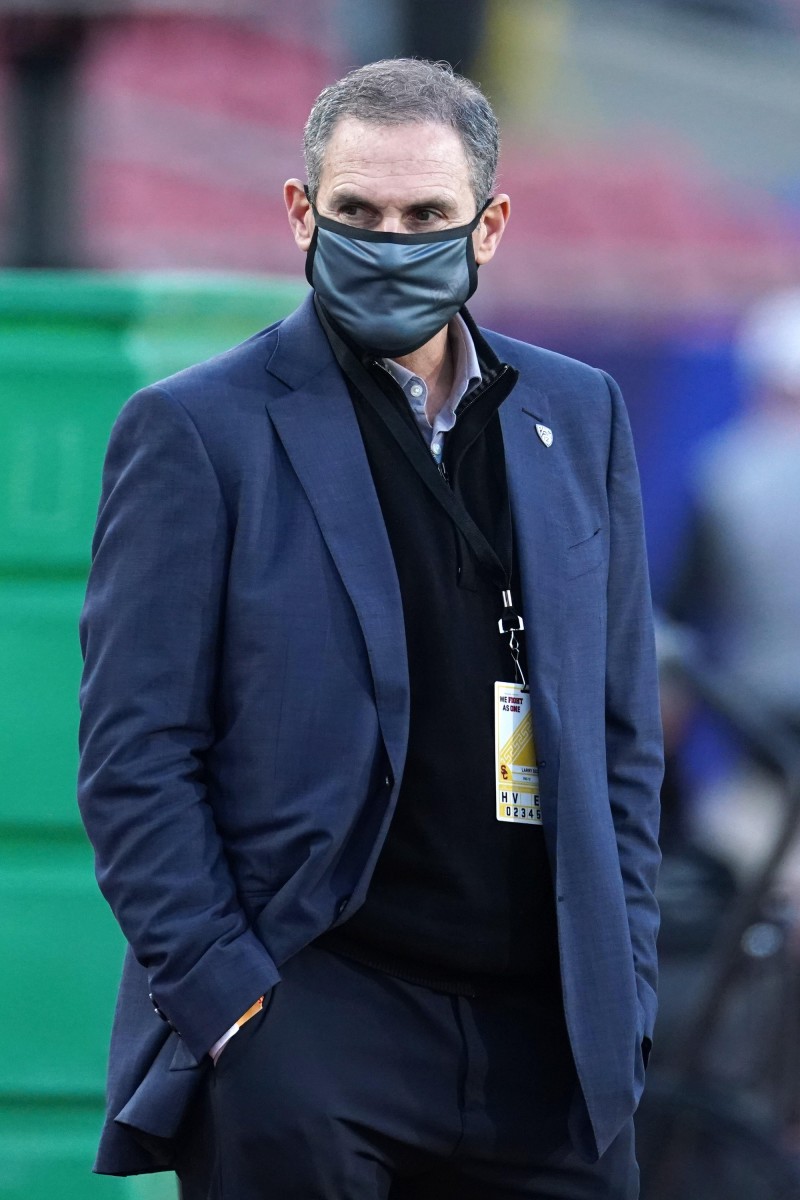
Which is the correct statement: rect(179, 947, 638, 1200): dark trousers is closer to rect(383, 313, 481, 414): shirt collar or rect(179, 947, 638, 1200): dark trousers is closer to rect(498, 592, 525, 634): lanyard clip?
rect(498, 592, 525, 634): lanyard clip

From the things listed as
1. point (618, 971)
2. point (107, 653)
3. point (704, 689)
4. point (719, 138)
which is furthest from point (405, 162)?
point (719, 138)

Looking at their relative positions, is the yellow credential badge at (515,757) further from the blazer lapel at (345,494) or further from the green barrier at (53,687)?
the green barrier at (53,687)

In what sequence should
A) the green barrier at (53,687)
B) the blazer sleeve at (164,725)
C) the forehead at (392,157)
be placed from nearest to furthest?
the blazer sleeve at (164,725) < the forehead at (392,157) < the green barrier at (53,687)

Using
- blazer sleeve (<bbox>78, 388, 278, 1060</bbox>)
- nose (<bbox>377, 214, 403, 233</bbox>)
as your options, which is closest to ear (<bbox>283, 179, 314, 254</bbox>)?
nose (<bbox>377, 214, 403, 233</bbox>)

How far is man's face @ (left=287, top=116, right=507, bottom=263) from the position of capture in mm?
1853

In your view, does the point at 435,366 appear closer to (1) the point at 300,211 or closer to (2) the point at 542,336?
(1) the point at 300,211

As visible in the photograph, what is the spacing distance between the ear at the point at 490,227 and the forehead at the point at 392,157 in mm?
95

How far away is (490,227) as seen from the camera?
78.5 inches

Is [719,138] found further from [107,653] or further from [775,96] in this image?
[107,653]

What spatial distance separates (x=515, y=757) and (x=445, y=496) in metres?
0.29

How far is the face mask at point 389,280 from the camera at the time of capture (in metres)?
1.86

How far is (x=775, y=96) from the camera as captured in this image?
666 centimetres

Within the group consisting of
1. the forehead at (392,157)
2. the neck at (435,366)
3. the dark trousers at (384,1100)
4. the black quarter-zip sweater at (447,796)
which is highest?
the forehead at (392,157)

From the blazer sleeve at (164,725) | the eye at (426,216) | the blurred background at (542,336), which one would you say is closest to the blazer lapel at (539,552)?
the eye at (426,216)
